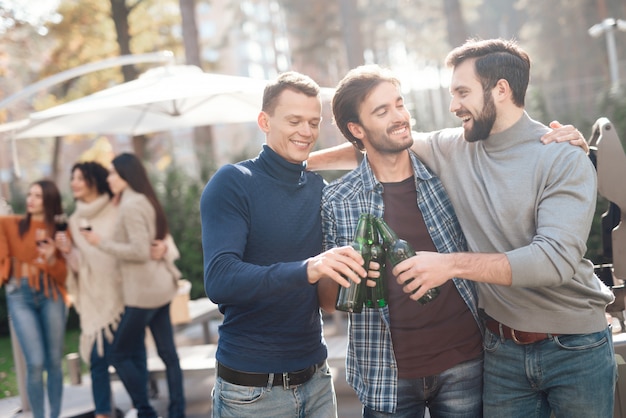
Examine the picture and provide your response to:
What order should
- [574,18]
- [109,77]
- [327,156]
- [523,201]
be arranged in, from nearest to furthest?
1. [523,201]
2. [327,156]
3. [109,77]
4. [574,18]

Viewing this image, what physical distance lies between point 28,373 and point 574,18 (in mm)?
27969

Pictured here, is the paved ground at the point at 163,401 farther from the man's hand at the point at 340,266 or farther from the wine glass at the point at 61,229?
the man's hand at the point at 340,266

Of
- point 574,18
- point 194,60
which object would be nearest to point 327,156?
point 194,60

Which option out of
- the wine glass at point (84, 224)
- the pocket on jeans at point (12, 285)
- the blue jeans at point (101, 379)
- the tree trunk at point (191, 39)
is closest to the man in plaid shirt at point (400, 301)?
the wine glass at point (84, 224)

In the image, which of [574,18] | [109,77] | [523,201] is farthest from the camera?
[574,18]

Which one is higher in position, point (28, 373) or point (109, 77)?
point (109, 77)

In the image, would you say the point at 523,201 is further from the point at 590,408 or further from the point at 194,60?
the point at 194,60

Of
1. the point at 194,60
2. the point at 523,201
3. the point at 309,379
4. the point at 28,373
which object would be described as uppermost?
the point at 194,60

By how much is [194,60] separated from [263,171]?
11.9 meters

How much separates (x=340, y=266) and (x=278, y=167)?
693mm

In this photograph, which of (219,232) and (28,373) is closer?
(219,232)

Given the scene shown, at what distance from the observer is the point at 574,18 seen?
29.0 meters

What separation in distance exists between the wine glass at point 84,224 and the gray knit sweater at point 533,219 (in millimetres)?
3410

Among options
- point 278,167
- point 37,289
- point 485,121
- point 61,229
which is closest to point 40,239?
point 61,229
